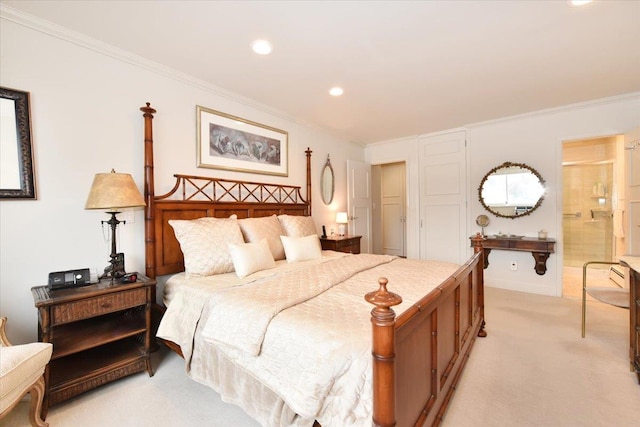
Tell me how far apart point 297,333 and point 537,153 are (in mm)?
4399

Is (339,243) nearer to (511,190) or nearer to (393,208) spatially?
(511,190)

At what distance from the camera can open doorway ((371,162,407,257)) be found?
21.3ft

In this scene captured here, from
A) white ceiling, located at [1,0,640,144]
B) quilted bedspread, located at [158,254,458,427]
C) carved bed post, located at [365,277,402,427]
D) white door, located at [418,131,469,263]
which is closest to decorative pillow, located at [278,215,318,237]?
quilted bedspread, located at [158,254,458,427]

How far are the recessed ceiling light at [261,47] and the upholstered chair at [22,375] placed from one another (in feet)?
7.83

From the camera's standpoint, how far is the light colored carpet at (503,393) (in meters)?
1.61

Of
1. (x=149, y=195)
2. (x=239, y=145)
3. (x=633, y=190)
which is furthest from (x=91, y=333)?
(x=633, y=190)

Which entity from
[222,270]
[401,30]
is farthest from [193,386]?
[401,30]

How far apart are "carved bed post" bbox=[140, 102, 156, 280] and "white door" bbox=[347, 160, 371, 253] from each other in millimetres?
3129

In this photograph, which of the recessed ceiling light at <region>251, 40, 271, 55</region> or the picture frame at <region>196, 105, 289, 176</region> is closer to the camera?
the recessed ceiling light at <region>251, 40, 271, 55</region>

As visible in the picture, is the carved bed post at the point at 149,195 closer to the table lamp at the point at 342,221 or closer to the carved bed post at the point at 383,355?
the carved bed post at the point at 383,355

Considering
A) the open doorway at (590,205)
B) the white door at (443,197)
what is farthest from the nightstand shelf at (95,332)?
the open doorway at (590,205)

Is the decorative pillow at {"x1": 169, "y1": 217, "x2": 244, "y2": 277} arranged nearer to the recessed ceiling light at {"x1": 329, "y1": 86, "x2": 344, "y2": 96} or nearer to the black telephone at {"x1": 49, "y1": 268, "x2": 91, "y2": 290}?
the black telephone at {"x1": 49, "y1": 268, "x2": 91, "y2": 290}

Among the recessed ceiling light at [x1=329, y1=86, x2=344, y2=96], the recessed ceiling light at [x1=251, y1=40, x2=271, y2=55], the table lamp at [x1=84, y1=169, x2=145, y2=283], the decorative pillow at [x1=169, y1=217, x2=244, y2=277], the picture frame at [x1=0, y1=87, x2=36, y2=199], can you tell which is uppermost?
the recessed ceiling light at [x1=329, y1=86, x2=344, y2=96]

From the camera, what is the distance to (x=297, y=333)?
4.21 ft
